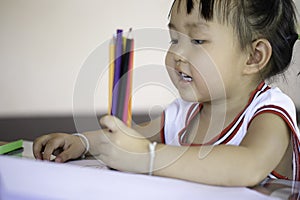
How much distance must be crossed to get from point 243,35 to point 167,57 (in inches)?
4.4

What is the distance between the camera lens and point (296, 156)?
1.97 feet

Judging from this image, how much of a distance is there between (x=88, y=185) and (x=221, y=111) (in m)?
0.35

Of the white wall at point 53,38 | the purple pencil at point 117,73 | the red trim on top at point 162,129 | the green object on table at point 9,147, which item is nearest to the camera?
the green object on table at point 9,147

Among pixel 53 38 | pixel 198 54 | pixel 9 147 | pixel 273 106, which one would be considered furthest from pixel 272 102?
pixel 53 38

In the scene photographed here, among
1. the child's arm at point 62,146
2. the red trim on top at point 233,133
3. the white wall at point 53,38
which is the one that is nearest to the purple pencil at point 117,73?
the child's arm at point 62,146

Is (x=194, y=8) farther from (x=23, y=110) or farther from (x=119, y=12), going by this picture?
(x=23, y=110)

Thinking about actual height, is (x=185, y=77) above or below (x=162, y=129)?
above

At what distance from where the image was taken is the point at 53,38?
221 cm

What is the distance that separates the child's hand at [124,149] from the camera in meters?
0.45

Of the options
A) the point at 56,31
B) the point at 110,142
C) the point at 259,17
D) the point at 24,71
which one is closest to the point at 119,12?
the point at 56,31

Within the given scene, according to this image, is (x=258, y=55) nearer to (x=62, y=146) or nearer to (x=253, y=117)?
(x=253, y=117)

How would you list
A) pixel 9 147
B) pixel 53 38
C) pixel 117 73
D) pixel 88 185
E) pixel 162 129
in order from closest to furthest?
1. pixel 88 185
2. pixel 9 147
3. pixel 117 73
4. pixel 162 129
5. pixel 53 38

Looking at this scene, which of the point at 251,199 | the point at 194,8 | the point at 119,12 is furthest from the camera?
the point at 119,12

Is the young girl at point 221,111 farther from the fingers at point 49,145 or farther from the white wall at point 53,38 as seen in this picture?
the white wall at point 53,38
